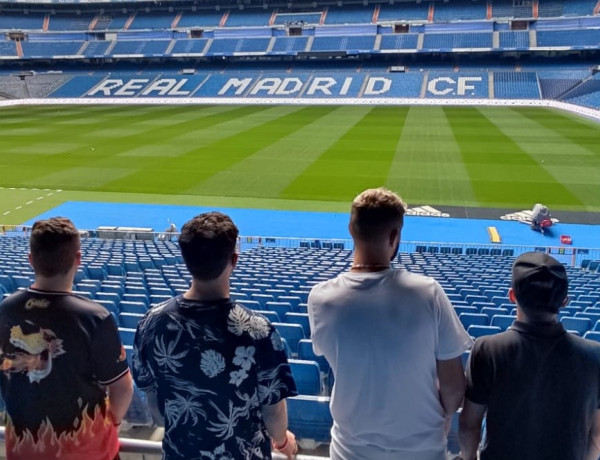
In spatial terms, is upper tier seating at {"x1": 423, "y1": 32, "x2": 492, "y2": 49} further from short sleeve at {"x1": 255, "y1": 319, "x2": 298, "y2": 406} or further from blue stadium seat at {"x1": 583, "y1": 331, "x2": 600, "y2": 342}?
short sleeve at {"x1": 255, "y1": 319, "x2": 298, "y2": 406}

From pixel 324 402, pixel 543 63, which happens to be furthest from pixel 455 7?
pixel 324 402

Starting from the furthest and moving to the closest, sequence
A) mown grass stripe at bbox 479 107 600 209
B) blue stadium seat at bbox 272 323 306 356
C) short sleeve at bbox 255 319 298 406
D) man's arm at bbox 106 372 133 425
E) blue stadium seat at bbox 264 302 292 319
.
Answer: mown grass stripe at bbox 479 107 600 209
blue stadium seat at bbox 264 302 292 319
blue stadium seat at bbox 272 323 306 356
man's arm at bbox 106 372 133 425
short sleeve at bbox 255 319 298 406

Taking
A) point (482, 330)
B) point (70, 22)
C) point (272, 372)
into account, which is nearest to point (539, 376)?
point (272, 372)

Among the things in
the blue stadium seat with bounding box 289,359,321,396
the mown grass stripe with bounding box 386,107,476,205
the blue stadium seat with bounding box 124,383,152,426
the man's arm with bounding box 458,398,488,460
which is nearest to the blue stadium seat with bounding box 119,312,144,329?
the blue stadium seat with bounding box 124,383,152,426

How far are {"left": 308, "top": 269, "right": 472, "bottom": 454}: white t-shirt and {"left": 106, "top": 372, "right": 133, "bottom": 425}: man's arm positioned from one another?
0.99 m

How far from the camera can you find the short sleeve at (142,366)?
2.57m

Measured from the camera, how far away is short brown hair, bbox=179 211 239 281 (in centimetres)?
239

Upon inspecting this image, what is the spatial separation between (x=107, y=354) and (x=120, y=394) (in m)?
0.24

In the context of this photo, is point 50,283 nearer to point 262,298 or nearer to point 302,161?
point 262,298


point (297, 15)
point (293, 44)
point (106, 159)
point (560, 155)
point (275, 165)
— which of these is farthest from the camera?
point (297, 15)

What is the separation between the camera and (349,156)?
960 inches

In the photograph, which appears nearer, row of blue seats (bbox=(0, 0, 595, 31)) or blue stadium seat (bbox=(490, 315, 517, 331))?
blue stadium seat (bbox=(490, 315, 517, 331))

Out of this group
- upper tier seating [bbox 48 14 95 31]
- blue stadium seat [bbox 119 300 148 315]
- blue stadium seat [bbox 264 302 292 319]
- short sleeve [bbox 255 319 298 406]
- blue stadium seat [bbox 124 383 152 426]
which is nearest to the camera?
short sleeve [bbox 255 319 298 406]

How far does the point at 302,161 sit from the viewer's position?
2384 centimetres
